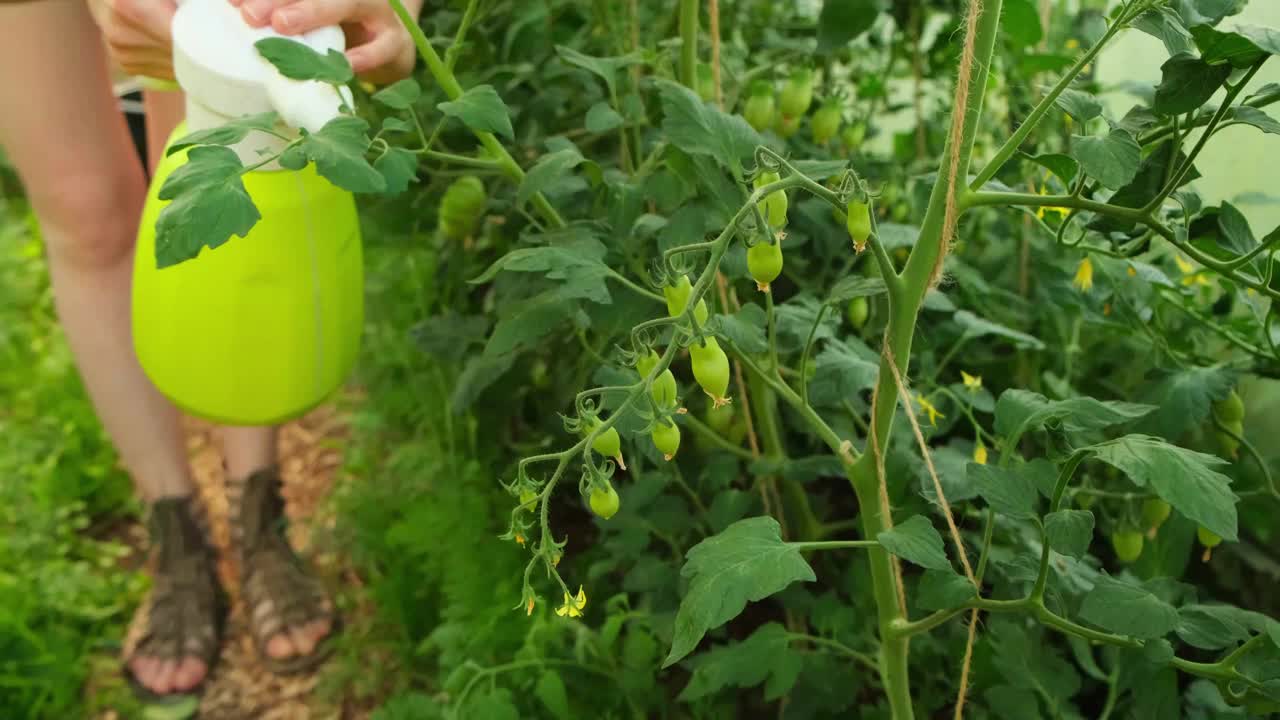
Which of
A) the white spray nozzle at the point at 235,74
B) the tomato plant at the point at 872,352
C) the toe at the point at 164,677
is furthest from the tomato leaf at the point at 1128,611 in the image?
the toe at the point at 164,677

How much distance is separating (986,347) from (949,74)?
1.29ft

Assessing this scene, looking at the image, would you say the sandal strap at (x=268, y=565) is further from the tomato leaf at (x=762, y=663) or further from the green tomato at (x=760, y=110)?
the green tomato at (x=760, y=110)

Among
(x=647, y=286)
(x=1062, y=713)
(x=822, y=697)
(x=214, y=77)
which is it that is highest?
(x=214, y=77)

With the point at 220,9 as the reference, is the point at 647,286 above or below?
below

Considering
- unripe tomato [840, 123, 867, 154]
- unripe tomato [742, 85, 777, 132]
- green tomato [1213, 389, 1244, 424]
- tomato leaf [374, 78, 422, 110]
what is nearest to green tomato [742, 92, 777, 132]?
unripe tomato [742, 85, 777, 132]

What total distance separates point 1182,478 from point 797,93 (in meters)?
0.63

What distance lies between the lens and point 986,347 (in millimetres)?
1318

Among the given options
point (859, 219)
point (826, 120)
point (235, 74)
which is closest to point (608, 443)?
point (859, 219)

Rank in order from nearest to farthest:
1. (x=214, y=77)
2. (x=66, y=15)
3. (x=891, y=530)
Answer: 1. (x=891, y=530)
2. (x=214, y=77)
3. (x=66, y=15)

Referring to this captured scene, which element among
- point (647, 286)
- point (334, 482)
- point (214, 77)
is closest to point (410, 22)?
point (214, 77)

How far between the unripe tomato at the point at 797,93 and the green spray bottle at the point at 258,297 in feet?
1.51

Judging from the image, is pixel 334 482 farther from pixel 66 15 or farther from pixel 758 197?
pixel 758 197

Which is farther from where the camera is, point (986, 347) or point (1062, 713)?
point (986, 347)

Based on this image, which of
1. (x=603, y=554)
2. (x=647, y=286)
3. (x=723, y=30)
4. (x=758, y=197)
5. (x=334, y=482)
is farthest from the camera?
(x=334, y=482)
